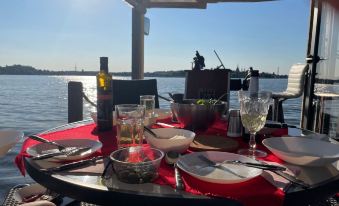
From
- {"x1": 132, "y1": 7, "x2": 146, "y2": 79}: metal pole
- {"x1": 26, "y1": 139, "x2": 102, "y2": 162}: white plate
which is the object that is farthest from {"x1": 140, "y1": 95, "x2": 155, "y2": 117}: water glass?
{"x1": 132, "y1": 7, "x2": 146, "y2": 79}: metal pole

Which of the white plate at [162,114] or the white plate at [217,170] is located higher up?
the white plate at [162,114]

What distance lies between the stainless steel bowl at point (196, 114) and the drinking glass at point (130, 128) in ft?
0.74

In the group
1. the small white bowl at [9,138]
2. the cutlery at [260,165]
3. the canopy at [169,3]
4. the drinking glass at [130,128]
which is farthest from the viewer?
the canopy at [169,3]

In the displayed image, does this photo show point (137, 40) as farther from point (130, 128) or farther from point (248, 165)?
point (248, 165)

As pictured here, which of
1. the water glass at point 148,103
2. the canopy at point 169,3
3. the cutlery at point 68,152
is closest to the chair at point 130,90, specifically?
the water glass at point 148,103

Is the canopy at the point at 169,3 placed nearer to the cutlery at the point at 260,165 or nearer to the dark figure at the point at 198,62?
the dark figure at the point at 198,62

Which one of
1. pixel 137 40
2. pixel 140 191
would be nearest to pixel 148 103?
pixel 140 191

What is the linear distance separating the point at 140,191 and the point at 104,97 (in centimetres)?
72

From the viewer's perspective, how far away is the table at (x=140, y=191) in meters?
0.61

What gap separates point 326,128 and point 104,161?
330cm

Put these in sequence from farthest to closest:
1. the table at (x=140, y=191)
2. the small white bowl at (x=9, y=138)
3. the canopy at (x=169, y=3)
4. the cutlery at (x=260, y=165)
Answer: the canopy at (x=169, y=3) < the small white bowl at (x=9, y=138) < the cutlery at (x=260, y=165) < the table at (x=140, y=191)

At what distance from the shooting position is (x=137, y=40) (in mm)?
3330

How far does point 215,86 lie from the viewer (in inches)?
86.6

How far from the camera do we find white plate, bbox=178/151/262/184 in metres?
0.67
